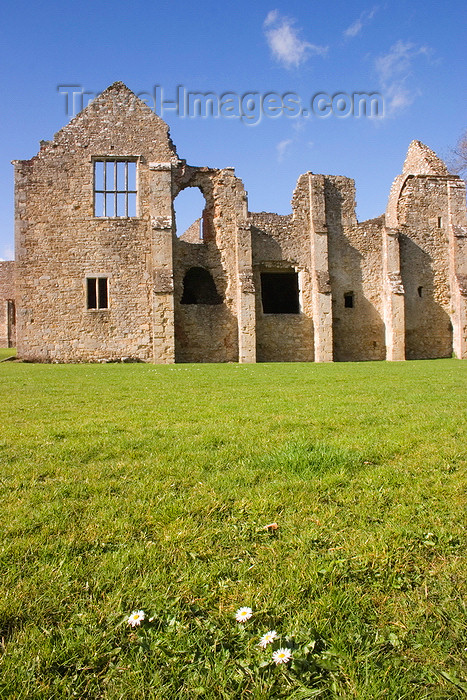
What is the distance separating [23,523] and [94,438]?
1935mm

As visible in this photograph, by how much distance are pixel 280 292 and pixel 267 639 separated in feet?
76.5

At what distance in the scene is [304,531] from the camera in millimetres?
2488

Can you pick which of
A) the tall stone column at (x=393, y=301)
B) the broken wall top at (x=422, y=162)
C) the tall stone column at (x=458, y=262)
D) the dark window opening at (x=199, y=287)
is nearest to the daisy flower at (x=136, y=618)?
the dark window opening at (x=199, y=287)

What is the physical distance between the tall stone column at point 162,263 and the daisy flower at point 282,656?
55.6 feet

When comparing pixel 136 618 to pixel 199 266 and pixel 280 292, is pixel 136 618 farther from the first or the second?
pixel 280 292

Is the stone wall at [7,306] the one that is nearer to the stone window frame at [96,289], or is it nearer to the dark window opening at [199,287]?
the stone window frame at [96,289]

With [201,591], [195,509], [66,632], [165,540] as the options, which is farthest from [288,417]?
[66,632]

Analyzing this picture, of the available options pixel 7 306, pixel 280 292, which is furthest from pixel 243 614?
pixel 7 306

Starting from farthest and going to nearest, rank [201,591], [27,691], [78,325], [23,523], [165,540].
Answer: [78,325], [23,523], [165,540], [201,591], [27,691]

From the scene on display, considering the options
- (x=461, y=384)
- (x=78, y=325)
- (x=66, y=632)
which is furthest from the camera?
(x=78, y=325)

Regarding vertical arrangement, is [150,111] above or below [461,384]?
above

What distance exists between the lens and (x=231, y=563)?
2.19 meters

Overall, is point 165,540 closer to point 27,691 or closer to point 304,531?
point 304,531

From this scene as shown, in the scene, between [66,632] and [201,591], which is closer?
[66,632]
